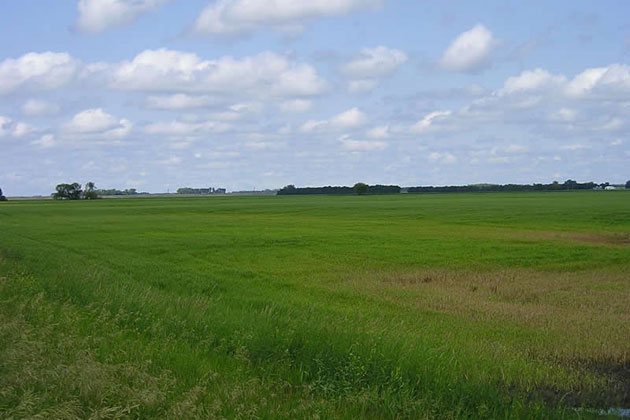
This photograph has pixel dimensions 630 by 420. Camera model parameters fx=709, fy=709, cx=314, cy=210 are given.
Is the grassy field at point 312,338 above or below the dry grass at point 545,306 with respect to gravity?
above

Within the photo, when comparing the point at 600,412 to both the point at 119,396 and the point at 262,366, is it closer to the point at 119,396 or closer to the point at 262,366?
the point at 262,366

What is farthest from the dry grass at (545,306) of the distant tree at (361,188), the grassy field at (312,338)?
the distant tree at (361,188)

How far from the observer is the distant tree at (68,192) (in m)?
176

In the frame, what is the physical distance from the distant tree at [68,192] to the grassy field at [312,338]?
156739mm

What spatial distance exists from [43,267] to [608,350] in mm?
16007

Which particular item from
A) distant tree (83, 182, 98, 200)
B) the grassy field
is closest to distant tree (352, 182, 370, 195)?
distant tree (83, 182, 98, 200)

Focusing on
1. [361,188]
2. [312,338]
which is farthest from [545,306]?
[361,188]

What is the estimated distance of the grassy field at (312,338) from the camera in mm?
8445

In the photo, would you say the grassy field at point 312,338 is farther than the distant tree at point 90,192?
No

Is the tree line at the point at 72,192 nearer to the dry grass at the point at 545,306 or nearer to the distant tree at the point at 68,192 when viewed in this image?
the distant tree at the point at 68,192

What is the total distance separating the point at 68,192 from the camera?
177250 mm

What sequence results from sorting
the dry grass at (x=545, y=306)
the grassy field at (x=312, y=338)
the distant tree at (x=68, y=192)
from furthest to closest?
the distant tree at (x=68, y=192) < the dry grass at (x=545, y=306) < the grassy field at (x=312, y=338)

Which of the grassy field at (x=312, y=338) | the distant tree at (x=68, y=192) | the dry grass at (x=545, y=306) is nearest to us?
the grassy field at (x=312, y=338)

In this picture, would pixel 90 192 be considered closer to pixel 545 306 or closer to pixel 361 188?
pixel 361 188
